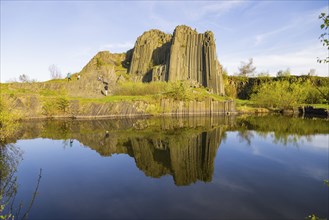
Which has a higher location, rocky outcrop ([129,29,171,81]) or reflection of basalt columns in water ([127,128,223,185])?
rocky outcrop ([129,29,171,81])

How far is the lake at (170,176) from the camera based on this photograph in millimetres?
13656

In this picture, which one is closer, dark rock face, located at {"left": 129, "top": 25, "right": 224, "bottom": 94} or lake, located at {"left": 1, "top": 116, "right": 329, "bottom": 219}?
lake, located at {"left": 1, "top": 116, "right": 329, "bottom": 219}

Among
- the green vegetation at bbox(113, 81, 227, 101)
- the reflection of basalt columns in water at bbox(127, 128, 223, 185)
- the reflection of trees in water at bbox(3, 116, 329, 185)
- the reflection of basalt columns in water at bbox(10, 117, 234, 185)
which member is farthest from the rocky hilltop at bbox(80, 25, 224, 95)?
the reflection of basalt columns in water at bbox(127, 128, 223, 185)

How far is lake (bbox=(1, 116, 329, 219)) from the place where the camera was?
1366cm

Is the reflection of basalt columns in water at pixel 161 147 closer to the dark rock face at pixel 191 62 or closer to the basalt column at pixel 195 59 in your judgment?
the dark rock face at pixel 191 62

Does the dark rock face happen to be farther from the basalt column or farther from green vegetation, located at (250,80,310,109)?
green vegetation, located at (250,80,310,109)

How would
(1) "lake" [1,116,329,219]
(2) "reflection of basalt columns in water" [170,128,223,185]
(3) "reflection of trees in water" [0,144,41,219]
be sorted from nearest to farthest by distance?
(3) "reflection of trees in water" [0,144,41,219], (1) "lake" [1,116,329,219], (2) "reflection of basalt columns in water" [170,128,223,185]

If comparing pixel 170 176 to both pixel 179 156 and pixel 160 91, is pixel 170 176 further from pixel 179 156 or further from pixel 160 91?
pixel 160 91

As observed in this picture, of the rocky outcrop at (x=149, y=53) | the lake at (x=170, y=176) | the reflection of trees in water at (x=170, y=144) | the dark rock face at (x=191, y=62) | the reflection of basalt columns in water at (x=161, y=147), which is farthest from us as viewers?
the rocky outcrop at (x=149, y=53)

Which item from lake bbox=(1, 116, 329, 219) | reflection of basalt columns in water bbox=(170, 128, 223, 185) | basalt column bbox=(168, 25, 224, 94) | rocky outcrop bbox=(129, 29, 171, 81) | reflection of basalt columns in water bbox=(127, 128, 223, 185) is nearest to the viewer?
lake bbox=(1, 116, 329, 219)

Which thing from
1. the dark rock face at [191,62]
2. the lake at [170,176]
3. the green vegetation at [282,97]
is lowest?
the lake at [170,176]

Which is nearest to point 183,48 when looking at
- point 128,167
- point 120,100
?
point 120,100

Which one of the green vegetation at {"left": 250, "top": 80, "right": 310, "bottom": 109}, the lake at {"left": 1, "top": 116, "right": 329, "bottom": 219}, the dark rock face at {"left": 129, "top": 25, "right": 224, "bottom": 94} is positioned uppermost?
the dark rock face at {"left": 129, "top": 25, "right": 224, "bottom": 94}

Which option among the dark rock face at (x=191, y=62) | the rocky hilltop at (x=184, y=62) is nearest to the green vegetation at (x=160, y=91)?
the rocky hilltop at (x=184, y=62)
